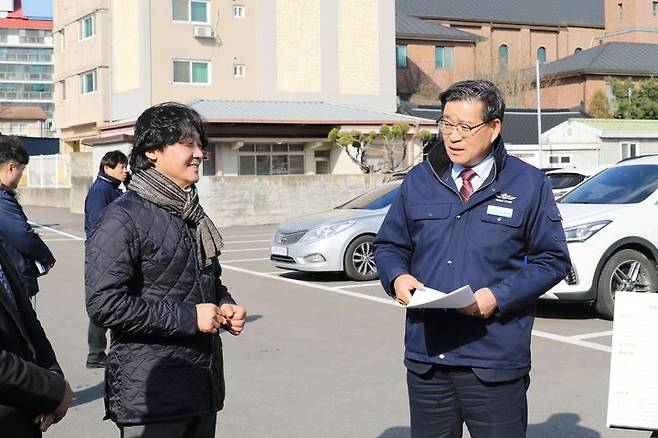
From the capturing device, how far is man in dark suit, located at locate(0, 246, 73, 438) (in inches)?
107

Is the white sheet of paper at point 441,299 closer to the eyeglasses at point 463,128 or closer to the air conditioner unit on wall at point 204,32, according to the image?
the eyeglasses at point 463,128

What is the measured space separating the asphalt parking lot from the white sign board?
1.82 meters

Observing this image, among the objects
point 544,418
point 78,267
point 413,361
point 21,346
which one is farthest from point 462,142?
point 78,267

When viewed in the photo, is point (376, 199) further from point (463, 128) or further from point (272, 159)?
point (272, 159)

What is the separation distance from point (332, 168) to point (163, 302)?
3819cm

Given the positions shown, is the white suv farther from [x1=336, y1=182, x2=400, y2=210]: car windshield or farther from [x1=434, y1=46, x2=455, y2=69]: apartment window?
[x1=434, y1=46, x2=455, y2=69]: apartment window

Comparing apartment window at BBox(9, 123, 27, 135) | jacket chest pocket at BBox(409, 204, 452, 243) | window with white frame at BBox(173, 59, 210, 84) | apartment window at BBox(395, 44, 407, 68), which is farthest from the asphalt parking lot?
apartment window at BBox(9, 123, 27, 135)

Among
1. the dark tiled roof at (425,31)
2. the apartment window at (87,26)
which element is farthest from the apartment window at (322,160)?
the dark tiled roof at (425,31)

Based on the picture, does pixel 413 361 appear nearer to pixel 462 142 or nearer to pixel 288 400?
pixel 462 142

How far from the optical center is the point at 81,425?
6.38 m

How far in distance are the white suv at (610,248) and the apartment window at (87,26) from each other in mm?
41997

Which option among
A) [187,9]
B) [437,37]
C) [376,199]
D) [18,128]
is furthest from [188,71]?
[18,128]

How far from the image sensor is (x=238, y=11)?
44000 mm

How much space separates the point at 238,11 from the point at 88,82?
1057 cm
